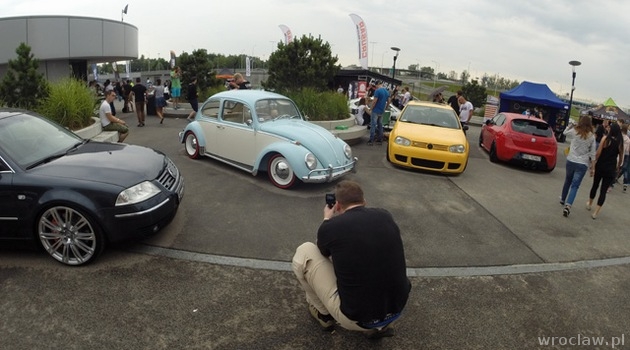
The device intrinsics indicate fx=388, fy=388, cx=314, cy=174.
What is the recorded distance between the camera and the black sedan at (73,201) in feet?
13.0

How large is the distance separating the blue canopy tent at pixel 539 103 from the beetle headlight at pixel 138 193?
19.5 m

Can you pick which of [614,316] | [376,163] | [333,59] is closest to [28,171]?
[614,316]

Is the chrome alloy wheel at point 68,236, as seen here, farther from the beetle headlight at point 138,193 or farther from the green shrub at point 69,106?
the green shrub at point 69,106

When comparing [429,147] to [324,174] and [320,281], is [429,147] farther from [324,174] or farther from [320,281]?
[320,281]

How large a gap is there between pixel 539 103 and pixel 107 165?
A: 19.9m

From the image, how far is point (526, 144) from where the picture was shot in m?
10.1

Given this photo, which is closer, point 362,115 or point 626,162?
point 626,162

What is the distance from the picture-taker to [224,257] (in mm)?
4465

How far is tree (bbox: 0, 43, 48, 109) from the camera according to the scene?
29.8ft

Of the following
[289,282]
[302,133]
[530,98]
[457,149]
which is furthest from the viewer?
[530,98]

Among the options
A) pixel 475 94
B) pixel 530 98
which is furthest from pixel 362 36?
pixel 475 94

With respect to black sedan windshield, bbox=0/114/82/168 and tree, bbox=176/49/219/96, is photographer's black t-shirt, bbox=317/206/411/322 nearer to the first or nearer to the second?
black sedan windshield, bbox=0/114/82/168

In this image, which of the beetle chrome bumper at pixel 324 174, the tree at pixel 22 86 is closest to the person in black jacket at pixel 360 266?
the beetle chrome bumper at pixel 324 174

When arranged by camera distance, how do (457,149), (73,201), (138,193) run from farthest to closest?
(457,149)
(138,193)
(73,201)
